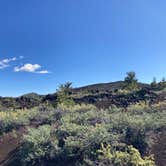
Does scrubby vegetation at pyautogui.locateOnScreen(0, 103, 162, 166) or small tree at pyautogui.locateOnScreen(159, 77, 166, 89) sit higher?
small tree at pyautogui.locateOnScreen(159, 77, 166, 89)

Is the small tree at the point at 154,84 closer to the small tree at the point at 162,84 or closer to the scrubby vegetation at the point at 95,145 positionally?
the small tree at the point at 162,84

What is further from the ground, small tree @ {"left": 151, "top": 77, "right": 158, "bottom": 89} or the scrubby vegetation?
small tree @ {"left": 151, "top": 77, "right": 158, "bottom": 89}

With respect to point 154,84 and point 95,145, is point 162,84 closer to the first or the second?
point 154,84

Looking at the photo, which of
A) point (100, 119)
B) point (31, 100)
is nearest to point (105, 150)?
point (100, 119)

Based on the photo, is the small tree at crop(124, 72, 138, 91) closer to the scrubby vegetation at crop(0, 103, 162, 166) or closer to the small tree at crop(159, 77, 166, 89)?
the small tree at crop(159, 77, 166, 89)

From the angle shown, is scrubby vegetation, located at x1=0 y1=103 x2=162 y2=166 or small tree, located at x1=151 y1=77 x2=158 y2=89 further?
small tree, located at x1=151 y1=77 x2=158 y2=89

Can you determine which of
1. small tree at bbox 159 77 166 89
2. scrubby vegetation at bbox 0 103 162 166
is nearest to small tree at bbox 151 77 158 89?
small tree at bbox 159 77 166 89

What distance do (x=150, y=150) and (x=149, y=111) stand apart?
733 centimetres

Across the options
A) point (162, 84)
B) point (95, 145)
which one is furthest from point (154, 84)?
point (95, 145)

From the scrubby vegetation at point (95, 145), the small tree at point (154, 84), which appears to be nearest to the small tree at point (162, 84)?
the small tree at point (154, 84)

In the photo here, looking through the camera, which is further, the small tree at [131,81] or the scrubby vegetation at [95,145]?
the small tree at [131,81]

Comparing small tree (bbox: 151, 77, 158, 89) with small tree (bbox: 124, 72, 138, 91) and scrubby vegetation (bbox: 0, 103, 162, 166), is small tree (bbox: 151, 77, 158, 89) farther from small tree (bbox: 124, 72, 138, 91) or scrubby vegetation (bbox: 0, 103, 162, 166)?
scrubby vegetation (bbox: 0, 103, 162, 166)

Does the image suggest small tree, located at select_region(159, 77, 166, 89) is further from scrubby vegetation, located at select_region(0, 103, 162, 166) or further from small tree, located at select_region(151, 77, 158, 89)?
scrubby vegetation, located at select_region(0, 103, 162, 166)

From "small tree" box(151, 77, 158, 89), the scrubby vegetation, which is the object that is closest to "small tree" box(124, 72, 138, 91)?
"small tree" box(151, 77, 158, 89)
